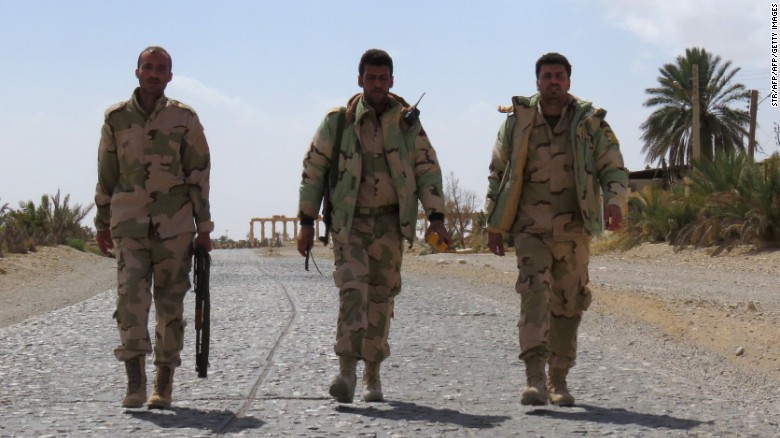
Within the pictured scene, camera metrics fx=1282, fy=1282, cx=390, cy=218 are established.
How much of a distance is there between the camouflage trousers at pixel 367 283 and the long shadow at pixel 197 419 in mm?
819

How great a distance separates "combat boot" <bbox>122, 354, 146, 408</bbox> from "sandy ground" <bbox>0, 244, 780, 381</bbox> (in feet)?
15.3

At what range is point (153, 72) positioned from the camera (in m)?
6.93

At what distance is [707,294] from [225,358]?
9.62 m

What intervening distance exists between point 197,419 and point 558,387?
6.78 feet

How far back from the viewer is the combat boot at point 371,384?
7.23 metres

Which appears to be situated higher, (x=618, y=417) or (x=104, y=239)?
(x=104, y=239)

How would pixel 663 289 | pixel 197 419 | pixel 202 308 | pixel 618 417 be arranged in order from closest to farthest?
pixel 197 419 → pixel 618 417 → pixel 202 308 → pixel 663 289

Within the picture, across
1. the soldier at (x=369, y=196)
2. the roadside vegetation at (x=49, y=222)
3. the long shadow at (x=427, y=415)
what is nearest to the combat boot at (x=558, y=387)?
the long shadow at (x=427, y=415)

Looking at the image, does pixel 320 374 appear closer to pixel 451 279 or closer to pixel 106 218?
pixel 106 218

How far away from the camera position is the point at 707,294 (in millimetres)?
17375

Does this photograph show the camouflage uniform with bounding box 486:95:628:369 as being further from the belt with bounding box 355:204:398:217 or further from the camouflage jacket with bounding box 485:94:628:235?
the belt with bounding box 355:204:398:217

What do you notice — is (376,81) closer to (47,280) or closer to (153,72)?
(153,72)

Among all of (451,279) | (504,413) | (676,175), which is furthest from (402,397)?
(676,175)

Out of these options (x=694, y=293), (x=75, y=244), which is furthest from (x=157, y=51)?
(x=75, y=244)
